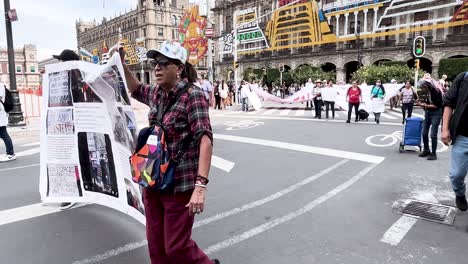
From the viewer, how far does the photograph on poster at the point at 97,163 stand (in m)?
3.55

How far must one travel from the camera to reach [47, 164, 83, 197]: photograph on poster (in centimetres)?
406

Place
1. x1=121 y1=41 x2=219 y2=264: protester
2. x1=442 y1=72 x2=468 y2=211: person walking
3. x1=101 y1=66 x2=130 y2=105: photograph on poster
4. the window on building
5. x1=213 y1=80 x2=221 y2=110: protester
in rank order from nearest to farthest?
x1=121 y1=41 x2=219 y2=264: protester < x1=101 y1=66 x2=130 y2=105: photograph on poster < x1=442 y1=72 x2=468 y2=211: person walking < x1=213 y1=80 x2=221 y2=110: protester < the window on building

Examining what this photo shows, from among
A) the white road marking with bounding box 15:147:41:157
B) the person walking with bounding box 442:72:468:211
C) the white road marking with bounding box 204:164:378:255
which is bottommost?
the white road marking with bounding box 204:164:378:255

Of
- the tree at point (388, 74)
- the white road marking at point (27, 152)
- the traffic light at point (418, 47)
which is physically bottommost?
the white road marking at point (27, 152)

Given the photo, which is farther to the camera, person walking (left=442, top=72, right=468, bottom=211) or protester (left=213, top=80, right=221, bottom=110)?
protester (left=213, top=80, right=221, bottom=110)

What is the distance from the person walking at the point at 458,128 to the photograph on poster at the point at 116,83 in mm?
3535

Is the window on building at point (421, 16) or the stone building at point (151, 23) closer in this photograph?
the window on building at point (421, 16)

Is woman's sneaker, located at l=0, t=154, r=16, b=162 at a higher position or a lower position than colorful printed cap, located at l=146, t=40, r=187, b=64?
lower

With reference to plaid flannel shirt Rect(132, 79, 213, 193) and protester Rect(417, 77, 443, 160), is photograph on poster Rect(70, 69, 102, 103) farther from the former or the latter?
protester Rect(417, 77, 443, 160)

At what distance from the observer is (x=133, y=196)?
341 cm

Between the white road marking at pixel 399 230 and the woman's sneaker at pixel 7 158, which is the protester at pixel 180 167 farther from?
the woman's sneaker at pixel 7 158

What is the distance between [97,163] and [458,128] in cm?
396

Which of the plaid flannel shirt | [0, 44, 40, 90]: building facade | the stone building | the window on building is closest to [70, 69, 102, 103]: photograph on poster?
the plaid flannel shirt

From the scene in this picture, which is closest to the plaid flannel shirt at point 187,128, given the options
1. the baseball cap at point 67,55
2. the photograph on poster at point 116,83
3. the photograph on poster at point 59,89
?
the photograph on poster at point 116,83
